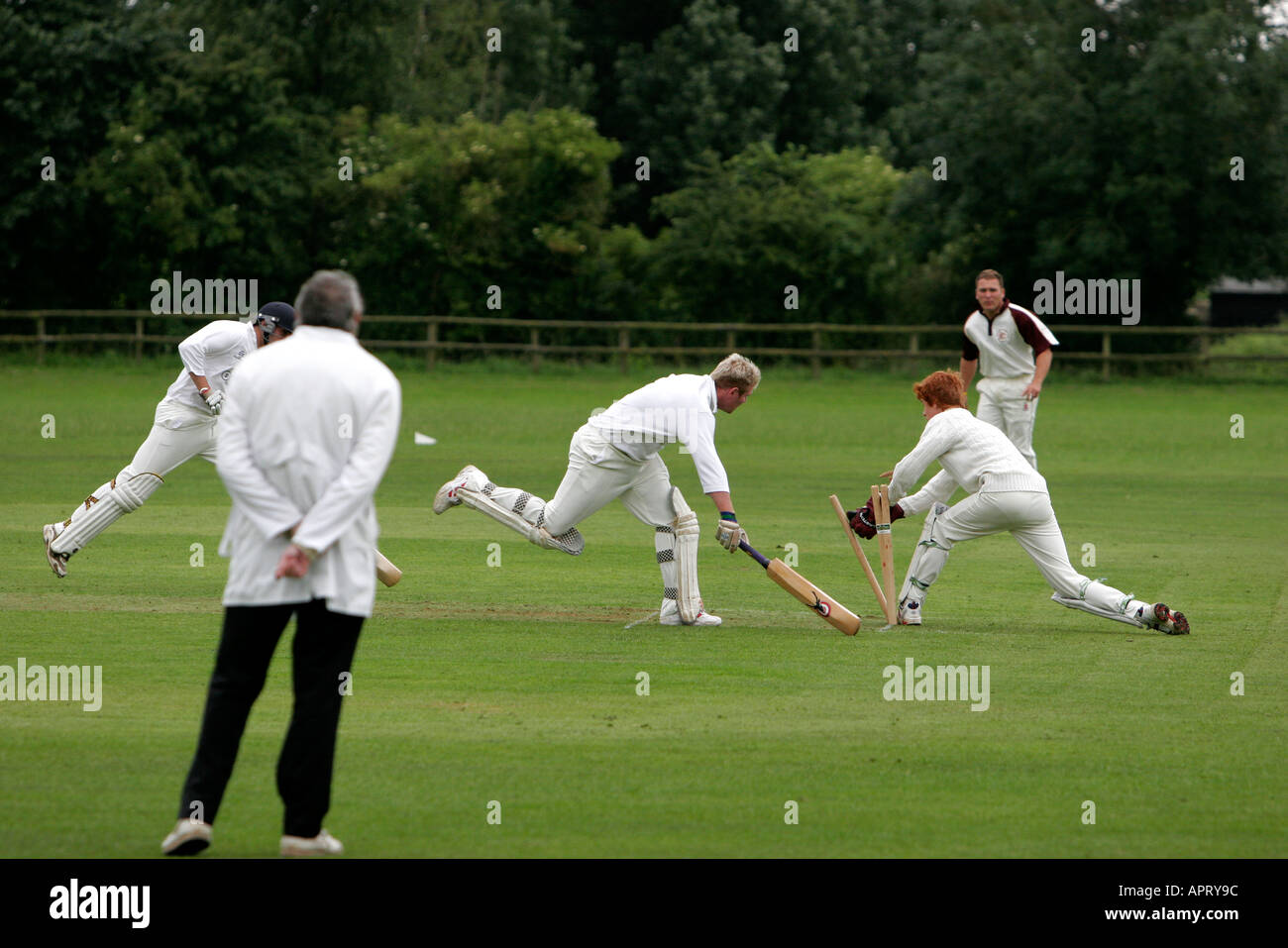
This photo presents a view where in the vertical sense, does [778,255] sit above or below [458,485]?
above

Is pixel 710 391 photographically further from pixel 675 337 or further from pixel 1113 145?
pixel 1113 145

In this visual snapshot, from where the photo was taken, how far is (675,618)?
11.0 metres

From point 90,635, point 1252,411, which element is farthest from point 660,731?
point 1252,411

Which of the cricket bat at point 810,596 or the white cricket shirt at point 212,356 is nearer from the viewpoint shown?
the cricket bat at point 810,596

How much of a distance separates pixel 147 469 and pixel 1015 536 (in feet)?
19.6

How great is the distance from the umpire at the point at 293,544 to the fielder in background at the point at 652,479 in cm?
459

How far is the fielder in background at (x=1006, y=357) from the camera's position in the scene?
50.8 ft

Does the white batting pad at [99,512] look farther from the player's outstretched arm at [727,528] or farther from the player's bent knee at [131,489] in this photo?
the player's outstretched arm at [727,528]

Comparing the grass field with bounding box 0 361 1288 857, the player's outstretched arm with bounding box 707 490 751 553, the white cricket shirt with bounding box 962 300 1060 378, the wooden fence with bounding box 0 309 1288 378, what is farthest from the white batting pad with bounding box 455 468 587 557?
the wooden fence with bounding box 0 309 1288 378

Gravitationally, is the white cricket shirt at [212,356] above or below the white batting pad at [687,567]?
above

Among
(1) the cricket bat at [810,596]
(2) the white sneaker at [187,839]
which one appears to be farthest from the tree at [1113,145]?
(2) the white sneaker at [187,839]

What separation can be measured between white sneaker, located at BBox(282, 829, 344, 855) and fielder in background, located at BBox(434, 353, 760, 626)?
4669mm

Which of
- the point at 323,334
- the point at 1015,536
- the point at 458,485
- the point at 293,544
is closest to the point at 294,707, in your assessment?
the point at 293,544
